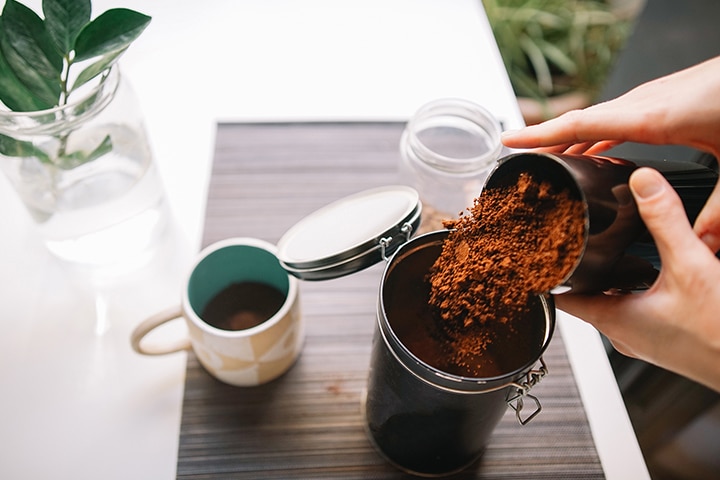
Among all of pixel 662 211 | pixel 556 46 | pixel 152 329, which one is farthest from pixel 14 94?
pixel 556 46

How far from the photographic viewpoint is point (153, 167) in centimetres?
81

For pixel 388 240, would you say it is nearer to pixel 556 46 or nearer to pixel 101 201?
pixel 101 201

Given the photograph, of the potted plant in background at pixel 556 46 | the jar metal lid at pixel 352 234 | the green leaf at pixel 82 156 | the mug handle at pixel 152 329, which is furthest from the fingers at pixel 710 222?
the potted plant in background at pixel 556 46

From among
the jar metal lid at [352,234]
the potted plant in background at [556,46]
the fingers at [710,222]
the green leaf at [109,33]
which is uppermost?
the green leaf at [109,33]

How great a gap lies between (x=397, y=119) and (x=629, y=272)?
1.92 feet

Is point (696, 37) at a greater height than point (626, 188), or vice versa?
point (626, 188)

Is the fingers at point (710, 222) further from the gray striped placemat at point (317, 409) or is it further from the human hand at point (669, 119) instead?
the gray striped placemat at point (317, 409)

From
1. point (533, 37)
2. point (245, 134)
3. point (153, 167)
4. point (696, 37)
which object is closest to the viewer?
point (153, 167)

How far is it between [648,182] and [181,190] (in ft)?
2.30

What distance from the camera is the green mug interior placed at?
0.69 metres

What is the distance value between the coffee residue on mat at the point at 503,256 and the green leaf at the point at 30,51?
47 cm

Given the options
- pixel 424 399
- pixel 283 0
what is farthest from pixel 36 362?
pixel 283 0

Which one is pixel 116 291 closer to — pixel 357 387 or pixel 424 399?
pixel 357 387

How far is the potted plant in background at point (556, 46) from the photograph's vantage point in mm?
1705
